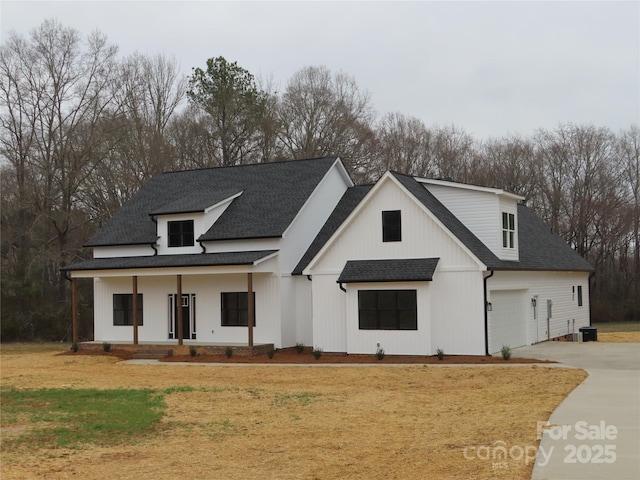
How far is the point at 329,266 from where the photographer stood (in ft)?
88.7

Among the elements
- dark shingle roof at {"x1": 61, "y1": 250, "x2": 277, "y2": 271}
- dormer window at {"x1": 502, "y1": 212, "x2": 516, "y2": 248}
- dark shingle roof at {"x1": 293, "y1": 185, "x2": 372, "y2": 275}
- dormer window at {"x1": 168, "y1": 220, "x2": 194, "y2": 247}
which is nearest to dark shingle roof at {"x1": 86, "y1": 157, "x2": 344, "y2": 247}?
dormer window at {"x1": 168, "y1": 220, "x2": 194, "y2": 247}

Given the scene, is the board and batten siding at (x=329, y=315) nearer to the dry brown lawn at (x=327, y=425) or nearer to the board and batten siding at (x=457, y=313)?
the board and batten siding at (x=457, y=313)

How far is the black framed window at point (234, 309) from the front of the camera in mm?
29250

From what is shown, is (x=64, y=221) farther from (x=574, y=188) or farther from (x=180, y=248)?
(x=574, y=188)

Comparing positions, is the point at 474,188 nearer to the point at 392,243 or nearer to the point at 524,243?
the point at 392,243

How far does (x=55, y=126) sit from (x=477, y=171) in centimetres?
2923

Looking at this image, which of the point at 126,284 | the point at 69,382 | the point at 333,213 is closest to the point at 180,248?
the point at 126,284

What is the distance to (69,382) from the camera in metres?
21.6

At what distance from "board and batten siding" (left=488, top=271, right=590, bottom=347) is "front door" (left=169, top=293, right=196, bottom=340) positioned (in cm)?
1193

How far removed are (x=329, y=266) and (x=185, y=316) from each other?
23.3ft

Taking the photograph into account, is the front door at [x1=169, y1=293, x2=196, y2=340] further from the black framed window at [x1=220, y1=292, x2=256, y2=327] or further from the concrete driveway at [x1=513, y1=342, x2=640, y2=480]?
the concrete driveway at [x1=513, y1=342, x2=640, y2=480]

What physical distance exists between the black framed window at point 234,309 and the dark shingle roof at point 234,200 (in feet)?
7.38

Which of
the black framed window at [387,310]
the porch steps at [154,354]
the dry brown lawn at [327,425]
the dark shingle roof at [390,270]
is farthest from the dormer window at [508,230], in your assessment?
the porch steps at [154,354]

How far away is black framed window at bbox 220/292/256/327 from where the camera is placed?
96.0 feet
